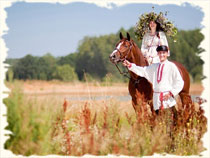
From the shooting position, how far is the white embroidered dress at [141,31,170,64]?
6492 mm

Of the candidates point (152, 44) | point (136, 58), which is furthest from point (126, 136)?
point (152, 44)

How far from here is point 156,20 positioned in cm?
686

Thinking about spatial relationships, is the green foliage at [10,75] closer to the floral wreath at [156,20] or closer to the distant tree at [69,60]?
the floral wreath at [156,20]

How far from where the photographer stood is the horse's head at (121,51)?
235 inches

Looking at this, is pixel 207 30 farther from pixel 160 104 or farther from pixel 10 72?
pixel 10 72

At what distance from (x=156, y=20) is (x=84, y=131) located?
132 inches

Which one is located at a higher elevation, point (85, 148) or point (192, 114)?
point (192, 114)

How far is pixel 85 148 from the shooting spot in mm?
4543

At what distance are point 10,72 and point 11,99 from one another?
1.39ft

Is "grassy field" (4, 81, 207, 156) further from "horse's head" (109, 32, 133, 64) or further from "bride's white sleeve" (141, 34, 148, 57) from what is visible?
"bride's white sleeve" (141, 34, 148, 57)

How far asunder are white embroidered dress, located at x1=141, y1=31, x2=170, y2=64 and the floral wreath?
0.28m

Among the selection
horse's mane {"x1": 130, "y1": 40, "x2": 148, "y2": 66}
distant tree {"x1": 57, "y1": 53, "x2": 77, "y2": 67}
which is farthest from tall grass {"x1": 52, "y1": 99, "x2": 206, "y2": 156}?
distant tree {"x1": 57, "y1": 53, "x2": 77, "y2": 67}

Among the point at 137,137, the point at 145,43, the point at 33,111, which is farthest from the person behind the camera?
the point at 145,43

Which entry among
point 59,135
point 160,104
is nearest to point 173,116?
point 160,104
